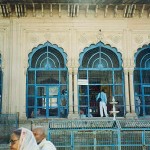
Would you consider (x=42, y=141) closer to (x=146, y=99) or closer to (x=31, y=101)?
(x=31, y=101)

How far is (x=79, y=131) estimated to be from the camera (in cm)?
787

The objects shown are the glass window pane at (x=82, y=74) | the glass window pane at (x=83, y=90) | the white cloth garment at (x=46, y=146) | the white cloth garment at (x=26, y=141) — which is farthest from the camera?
the glass window pane at (x=82, y=74)

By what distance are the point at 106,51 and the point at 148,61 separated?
1.88 metres

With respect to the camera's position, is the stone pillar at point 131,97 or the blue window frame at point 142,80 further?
the blue window frame at point 142,80

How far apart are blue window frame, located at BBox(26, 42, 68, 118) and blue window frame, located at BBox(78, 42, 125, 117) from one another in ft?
2.45

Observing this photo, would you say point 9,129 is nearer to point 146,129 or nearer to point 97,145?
point 97,145

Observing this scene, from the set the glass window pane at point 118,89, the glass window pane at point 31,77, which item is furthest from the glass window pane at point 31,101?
the glass window pane at point 118,89

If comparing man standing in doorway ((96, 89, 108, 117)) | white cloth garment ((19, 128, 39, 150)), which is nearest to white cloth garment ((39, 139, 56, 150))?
white cloth garment ((19, 128, 39, 150))

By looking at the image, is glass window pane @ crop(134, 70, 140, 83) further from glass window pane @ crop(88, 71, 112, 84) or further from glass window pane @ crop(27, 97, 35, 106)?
glass window pane @ crop(27, 97, 35, 106)

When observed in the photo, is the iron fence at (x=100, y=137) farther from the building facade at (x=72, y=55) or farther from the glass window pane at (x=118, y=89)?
the glass window pane at (x=118, y=89)

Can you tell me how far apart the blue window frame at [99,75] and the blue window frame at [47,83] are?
29.4 inches

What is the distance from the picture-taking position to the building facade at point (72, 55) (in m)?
12.8

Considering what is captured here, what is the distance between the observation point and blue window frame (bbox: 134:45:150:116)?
13453mm

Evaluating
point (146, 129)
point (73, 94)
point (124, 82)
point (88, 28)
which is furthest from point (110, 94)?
point (146, 129)
